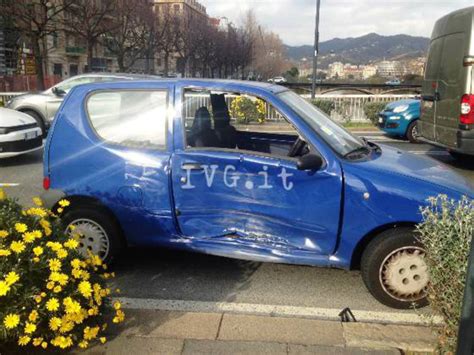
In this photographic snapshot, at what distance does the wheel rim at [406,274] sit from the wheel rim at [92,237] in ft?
7.38

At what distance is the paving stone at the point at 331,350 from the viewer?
270 centimetres

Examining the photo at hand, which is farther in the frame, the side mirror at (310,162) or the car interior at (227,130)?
the car interior at (227,130)

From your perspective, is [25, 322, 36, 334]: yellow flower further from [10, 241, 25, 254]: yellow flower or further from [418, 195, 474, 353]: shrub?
[418, 195, 474, 353]: shrub

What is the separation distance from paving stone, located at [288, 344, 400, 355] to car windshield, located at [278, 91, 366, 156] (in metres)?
1.43

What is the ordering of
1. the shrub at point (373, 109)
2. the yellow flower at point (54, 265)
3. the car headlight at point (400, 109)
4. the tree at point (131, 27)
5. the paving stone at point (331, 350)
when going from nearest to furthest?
the yellow flower at point (54, 265)
the paving stone at point (331, 350)
the car headlight at point (400, 109)
the shrub at point (373, 109)
the tree at point (131, 27)

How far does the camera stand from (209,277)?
3900 millimetres

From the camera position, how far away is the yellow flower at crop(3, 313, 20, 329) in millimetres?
2258

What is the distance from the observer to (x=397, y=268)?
329cm

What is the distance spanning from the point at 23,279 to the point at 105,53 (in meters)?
65.1

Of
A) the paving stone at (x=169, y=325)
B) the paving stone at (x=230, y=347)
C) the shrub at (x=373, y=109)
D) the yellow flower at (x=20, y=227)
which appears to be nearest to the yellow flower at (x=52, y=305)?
the yellow flower at (x=20, y=227)

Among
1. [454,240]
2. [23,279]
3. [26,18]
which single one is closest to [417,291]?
[454,240]

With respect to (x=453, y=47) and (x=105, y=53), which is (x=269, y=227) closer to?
(x=453, y=47)

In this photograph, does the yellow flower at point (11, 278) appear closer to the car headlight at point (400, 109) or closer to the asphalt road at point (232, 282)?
the asphalt road at point (232, 282)

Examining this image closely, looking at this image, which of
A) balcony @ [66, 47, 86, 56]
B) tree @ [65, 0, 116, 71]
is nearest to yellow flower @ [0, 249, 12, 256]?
tree @ [65, 0, 116, 71]
